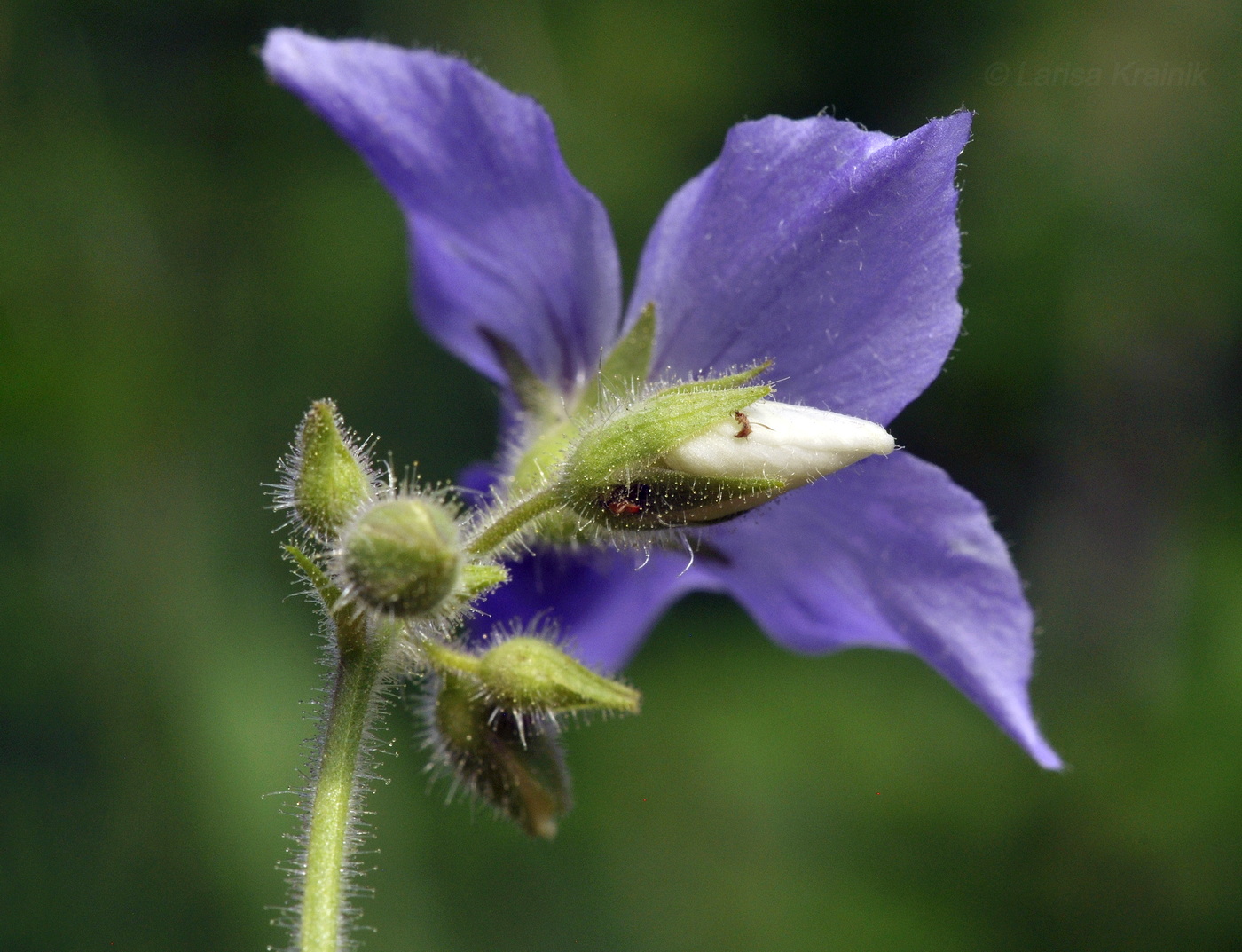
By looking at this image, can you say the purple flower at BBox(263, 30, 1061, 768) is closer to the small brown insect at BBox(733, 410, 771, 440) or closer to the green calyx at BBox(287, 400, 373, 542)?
the small brown insect at BBox(733, 410, 771, 440)

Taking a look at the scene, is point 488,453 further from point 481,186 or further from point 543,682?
point 543,682

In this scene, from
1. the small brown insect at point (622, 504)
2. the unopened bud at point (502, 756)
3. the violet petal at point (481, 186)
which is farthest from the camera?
the violet petal at point (481, 186)

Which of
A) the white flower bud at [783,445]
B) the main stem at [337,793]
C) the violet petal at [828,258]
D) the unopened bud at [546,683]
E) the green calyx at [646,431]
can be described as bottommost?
the main stem at [337,793]

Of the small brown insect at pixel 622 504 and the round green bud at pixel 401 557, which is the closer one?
the round green bud at pixel 401 557

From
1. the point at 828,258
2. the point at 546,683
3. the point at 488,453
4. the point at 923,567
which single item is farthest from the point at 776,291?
the point at 488,453

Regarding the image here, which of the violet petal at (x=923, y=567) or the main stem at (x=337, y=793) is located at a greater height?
the violet petal at (x=923, y=567)

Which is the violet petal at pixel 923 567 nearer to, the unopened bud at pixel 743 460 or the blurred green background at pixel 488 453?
the unopened bud at pixel 743 460

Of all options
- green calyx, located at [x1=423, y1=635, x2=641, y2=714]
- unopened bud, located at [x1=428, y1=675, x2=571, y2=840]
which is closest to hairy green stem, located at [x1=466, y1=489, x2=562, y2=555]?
green calyx, located at [x1=423, y1=635, x2=641, y2=714]

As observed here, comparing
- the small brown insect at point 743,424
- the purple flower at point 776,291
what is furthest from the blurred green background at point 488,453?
the small brown insect at point 743,424
